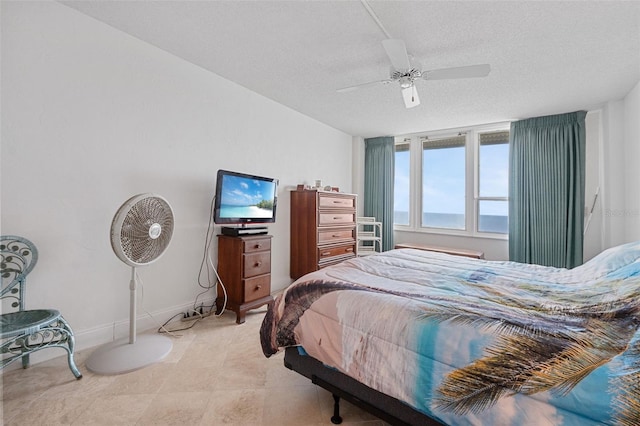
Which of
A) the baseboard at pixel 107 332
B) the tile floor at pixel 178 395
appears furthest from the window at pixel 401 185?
the baseboard at pixel 107 332

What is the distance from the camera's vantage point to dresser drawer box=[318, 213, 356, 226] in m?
3.57

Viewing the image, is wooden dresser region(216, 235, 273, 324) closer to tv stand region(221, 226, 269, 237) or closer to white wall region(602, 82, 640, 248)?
tv stand region(221, 226, 269, 237)

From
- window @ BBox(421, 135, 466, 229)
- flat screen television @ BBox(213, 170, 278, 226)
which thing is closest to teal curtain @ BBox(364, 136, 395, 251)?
window @ BBox(421, 135, 466, 229)

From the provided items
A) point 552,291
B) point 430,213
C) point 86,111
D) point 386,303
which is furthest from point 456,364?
point 430,213

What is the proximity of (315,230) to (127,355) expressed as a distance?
Result: 2.17 metres

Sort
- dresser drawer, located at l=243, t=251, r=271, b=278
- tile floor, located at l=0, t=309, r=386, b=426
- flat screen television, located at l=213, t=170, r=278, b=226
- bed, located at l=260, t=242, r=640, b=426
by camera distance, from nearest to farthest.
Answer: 1. bed, located at l=260, t=242, r=640, b=426
2. tile floor, located at l=0, t=309, r=386, b=426
3. flat screen television, located at l=213, t=170, r=278, b=226
4. dresser drawer, located at l=243, t=251, r=271, b=278

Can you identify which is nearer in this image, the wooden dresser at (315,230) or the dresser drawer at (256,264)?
the dresser drawer at (256,264)

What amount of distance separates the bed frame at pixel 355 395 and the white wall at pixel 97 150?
1575 millimetres

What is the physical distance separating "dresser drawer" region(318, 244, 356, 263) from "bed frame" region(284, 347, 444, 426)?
2003 mm

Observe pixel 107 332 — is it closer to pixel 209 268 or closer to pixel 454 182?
pixel 209 268

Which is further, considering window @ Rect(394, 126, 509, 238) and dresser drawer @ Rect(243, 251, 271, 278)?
window @ Rect(394, 126, 509, 238)

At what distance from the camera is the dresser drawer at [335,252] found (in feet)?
11.6

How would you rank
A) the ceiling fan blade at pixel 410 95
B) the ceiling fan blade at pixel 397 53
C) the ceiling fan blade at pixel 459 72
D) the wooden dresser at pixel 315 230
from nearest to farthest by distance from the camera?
the ceiling fan blade at pixel 397 53 < the ceiling fan blade at pixel 459 72 < the ceiling fan blade at pixel 410 95 < the wooden dresser at pixel 315 230

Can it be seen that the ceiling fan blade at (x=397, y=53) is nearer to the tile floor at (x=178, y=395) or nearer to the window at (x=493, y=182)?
the tile floor at (x=178, y=395)
